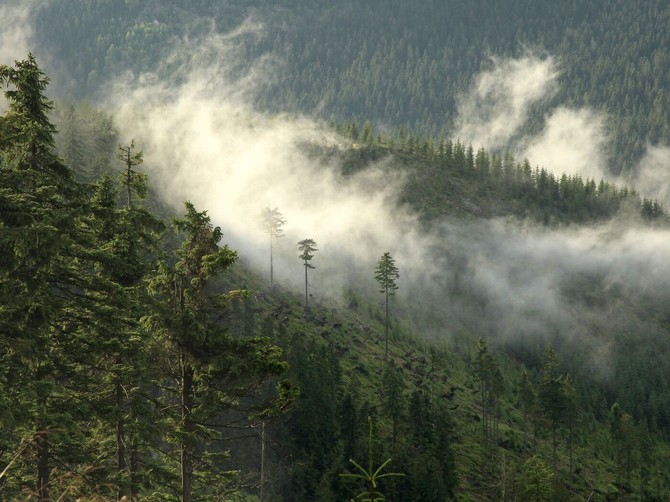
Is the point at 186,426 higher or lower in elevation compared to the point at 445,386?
lower

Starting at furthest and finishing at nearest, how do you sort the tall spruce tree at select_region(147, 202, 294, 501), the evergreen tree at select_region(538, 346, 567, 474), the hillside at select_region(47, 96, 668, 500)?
1. the evergreen tree at select_region(538, 346, 567, 474)
2. the hillside at select_region(47, 96, 668, 500)
3. the tall spruce tree at select_region(147, 202, 294, 501)

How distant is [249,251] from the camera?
149500 mm

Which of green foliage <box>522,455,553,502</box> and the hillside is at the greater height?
the hillside

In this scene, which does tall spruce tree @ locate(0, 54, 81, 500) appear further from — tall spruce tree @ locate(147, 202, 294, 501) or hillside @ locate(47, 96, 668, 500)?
hillside @ locate(47, 96, 668, 500)

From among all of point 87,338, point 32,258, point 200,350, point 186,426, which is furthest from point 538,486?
point 32,258

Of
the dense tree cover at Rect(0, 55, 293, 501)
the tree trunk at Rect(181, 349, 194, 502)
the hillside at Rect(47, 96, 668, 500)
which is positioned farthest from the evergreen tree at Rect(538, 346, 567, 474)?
the tree trunk at Rect(181, 349, 194, 502)

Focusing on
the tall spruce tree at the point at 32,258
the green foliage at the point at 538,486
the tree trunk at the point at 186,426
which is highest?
the tall spruce tree at the point at 32,258

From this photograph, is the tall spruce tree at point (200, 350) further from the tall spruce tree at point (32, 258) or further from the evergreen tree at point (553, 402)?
the evergreen tree at point (553, 402)

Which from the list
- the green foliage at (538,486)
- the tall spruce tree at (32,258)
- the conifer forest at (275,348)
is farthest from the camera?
the green foliage at (538,486)

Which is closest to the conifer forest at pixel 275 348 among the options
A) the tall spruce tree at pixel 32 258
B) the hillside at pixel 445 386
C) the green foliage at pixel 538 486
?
the tall spruce tree at pixel 32 258

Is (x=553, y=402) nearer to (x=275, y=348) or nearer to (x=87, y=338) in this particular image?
(x=275, y=348)

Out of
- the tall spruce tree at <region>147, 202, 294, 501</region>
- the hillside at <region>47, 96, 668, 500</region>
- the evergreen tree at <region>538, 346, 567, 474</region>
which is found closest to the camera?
the tall spruce tree at <region>147, 202, 294, 501</region>

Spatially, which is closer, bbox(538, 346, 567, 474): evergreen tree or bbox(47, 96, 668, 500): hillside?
bbox(47, 96, 668, 500): hillside

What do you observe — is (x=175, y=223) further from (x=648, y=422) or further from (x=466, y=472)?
(x=648, y=422)
